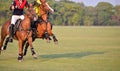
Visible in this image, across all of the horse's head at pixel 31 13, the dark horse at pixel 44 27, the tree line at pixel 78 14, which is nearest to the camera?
the horse's head at pixel 31 13

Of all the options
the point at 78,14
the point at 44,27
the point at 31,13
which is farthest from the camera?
the point at 78,14

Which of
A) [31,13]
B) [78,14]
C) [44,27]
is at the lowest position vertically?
[78,14]

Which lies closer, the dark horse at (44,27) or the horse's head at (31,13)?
the horse's head at (31,13)

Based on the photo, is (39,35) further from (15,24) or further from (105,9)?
(105,9)

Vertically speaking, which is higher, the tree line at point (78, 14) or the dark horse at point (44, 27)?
the dark horse at point (44, 27)

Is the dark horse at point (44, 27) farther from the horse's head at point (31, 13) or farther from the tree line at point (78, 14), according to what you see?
the tree line at point (78, 14)

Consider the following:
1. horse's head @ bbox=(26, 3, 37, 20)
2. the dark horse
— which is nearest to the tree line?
the dark horse

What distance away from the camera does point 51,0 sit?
65.3 meters

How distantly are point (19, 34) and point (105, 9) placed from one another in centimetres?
5435

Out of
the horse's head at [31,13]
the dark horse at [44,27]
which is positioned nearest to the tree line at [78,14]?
the dark horse at [44,27]

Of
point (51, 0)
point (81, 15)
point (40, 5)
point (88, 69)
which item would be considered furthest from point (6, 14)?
point (88, 69)

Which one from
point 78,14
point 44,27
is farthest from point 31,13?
point 78,14

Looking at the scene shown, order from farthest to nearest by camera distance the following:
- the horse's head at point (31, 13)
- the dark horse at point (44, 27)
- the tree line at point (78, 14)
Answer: the tree line at point (78, 14), the dark horse at point (44, 27), the horse's head at point (31, 13)

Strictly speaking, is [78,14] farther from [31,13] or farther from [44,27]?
[31,13]
